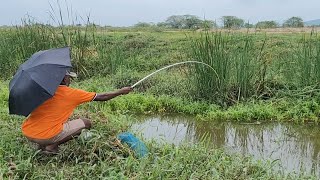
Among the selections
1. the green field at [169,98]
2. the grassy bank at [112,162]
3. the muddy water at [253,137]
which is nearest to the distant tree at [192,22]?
the green field at [169,98]

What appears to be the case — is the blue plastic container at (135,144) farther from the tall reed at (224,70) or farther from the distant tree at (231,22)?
the distant tree at (231,22)

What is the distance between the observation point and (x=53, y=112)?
160 inches

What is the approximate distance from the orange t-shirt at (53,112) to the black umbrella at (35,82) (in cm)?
17

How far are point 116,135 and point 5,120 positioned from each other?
5.62 feet

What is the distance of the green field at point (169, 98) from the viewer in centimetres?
385

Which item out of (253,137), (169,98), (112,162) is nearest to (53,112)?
(112,162)

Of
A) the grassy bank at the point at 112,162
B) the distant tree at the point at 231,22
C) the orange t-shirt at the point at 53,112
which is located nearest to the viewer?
the grassy bank at the point at 112,162

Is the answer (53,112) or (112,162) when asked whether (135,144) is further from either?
(53,112)

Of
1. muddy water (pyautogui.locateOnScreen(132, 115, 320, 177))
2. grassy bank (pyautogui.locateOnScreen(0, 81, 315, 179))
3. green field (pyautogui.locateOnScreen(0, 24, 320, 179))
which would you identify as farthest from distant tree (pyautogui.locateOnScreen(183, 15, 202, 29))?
grassy bank (pyautogui.locateOnScreen(0, 81, 315, 179))

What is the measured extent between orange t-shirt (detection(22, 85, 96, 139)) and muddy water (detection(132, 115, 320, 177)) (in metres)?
1.26

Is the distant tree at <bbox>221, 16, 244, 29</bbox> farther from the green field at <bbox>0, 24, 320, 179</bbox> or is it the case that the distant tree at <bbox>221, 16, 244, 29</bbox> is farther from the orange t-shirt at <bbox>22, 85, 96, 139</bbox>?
the orange t-shirt at <bbox>22, 85, 96, 139</bbox>

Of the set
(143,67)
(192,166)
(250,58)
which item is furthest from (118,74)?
(192,166)

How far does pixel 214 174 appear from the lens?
3.69 metres

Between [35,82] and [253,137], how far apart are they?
314cm
